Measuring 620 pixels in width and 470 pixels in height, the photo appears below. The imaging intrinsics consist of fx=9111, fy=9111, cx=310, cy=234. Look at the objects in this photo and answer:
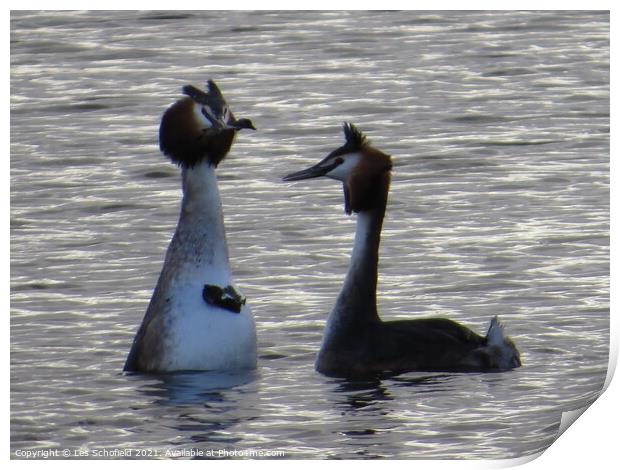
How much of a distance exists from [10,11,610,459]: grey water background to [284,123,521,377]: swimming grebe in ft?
0.25

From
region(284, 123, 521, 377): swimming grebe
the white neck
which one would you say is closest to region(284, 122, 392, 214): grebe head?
region(284, 123, 521, 377): swimming grebe

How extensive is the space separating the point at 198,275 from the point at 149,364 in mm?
447

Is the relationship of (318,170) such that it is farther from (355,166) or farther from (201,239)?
(201,239)

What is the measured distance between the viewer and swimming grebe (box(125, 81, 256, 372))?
131 ft

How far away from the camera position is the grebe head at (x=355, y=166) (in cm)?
4031

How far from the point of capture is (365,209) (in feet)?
133

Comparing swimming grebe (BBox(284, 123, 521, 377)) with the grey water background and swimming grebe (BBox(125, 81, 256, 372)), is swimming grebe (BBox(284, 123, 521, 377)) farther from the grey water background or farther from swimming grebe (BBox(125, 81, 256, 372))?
swimming grebe (BBox(125, 81, 256, 372))

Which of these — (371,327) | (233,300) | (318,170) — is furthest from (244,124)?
(371,327)

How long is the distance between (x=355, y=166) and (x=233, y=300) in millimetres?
870

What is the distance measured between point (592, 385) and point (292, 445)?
1.39m

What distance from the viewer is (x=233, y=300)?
4003 cm

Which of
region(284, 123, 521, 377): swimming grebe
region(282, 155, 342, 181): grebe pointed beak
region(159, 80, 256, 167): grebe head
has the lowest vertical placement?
region(284, 123, 521, 377): swimming grebe

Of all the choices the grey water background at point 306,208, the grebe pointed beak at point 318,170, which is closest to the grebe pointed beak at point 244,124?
the grey water background at point 306,208

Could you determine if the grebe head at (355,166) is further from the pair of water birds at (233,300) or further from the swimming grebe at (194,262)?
the swimming grebe at (194,262)
